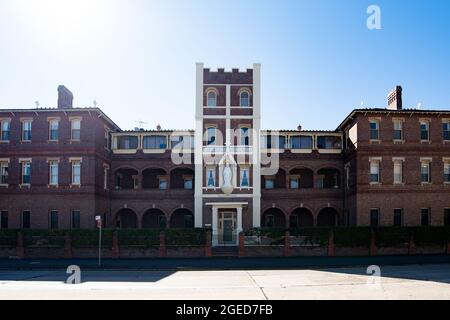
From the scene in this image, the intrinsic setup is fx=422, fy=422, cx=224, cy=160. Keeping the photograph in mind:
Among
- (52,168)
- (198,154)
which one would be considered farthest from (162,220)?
(52,168)

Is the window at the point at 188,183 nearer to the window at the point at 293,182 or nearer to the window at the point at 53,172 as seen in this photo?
the window at the point at 293,182

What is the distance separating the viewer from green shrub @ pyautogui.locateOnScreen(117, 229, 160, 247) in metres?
28.9

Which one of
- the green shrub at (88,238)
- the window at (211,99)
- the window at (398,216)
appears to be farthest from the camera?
the window at (211,99)

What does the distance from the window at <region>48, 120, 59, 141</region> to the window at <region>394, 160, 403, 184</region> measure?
27054mm

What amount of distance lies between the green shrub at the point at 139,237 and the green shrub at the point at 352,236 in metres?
12.5

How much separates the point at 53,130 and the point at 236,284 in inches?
874

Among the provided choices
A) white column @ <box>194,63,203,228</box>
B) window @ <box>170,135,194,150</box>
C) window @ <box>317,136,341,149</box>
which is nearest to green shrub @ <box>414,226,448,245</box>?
window @ <box>317,136,341,149</box>

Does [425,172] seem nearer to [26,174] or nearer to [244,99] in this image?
[244,99]

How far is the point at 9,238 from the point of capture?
29.6 metres

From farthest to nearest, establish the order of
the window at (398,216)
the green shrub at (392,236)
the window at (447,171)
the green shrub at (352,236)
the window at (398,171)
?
the window at (447,171) < the window at (398,171) < the window at (398,216) < the green shrub at (392,236) < the green shrub at (352,236)

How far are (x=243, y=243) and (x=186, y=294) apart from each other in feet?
44.9

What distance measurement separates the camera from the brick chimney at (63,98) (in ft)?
115

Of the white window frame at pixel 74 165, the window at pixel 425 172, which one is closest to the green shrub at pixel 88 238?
the white window frame at pixel 74 165

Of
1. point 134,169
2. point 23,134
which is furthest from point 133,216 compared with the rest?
point 23,134
